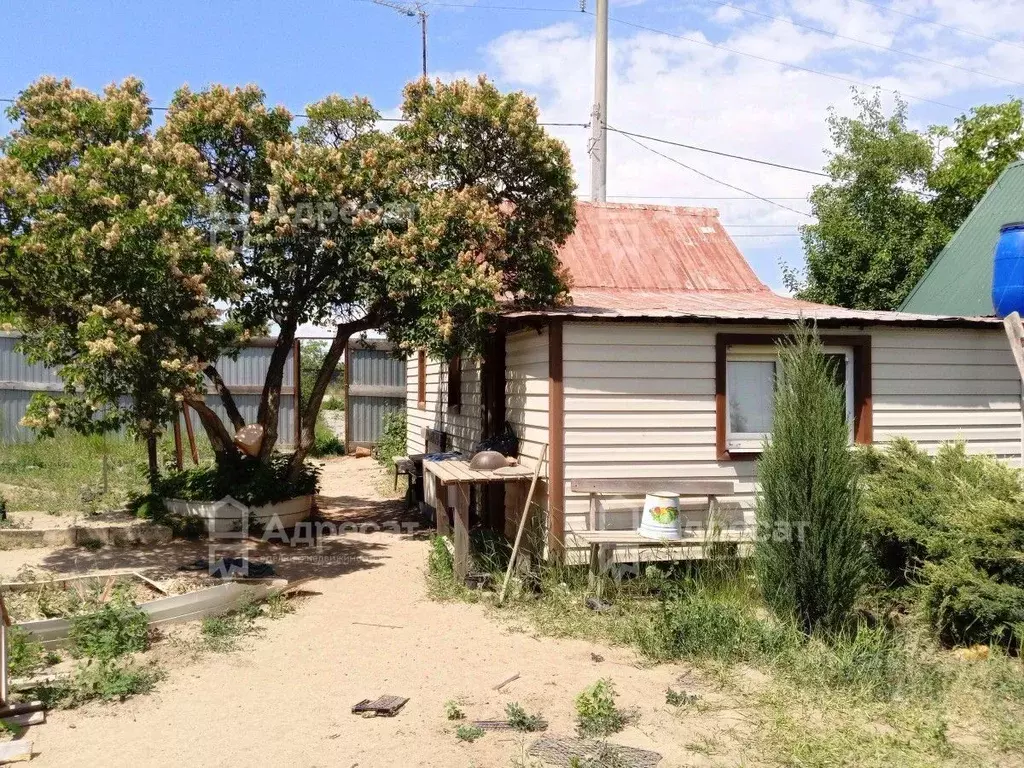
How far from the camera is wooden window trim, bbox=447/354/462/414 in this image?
1293 cm

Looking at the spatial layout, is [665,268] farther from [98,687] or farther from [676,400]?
[98,687]

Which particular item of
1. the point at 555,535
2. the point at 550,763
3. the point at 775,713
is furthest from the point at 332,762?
the point at 555,535

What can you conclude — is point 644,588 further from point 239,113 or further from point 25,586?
point 239,113

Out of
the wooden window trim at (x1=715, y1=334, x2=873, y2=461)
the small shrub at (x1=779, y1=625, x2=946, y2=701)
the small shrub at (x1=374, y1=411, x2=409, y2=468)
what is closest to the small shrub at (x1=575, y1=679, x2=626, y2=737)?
the small shrub at (x1=779, y1=625, x2=946, y2=701)

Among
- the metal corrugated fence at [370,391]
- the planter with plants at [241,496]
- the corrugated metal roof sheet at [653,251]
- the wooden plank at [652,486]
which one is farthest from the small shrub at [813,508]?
the metal corrugated fence at [370,391]

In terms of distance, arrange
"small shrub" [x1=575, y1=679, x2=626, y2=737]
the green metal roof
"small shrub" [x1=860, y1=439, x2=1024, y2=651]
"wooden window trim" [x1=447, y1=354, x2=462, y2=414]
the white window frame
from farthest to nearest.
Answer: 1. the green metal roof
2. "wooden window trim" [x1=447, y1=354, x2=462, y2=414]
3. the white window frame
4. "small shrub" [x1=860, y1=439, x2=1024, y2=651]
5. "small shrub" [x1=575, y1=679, x2=626, y2=737]

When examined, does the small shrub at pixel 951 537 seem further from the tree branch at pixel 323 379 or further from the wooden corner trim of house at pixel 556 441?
the tree branch at pixel 323 379

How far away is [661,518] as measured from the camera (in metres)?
8.02

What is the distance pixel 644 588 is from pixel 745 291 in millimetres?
5654

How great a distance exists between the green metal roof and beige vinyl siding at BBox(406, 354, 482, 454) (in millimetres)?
7068

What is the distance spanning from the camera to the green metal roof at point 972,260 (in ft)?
43.4

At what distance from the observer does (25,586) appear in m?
7.69

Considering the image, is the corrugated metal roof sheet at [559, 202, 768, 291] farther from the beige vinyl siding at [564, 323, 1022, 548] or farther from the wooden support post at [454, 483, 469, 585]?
the wooden support post at [454, 483, 469, 585]

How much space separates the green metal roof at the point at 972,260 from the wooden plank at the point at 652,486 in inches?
249
